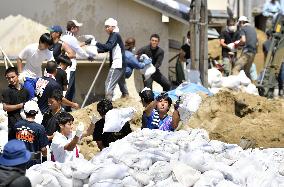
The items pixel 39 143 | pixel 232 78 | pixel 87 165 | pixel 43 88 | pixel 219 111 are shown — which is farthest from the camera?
pixel 232 78

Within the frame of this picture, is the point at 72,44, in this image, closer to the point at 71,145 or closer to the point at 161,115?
the point at 161,115

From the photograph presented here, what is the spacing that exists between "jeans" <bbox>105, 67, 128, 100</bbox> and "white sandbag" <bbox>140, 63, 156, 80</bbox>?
0.68 m

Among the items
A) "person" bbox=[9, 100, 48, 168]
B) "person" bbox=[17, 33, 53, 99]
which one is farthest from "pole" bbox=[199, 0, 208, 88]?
"person" bbox=[9, 100, 48, 168]

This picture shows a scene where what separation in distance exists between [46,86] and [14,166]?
5565 millimetres

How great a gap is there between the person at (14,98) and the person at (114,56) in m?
3.33

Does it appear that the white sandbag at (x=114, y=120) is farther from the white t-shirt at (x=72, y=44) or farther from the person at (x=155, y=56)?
the person at (x=155, y=56)

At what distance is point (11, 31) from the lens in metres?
18.0

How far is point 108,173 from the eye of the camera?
962cm

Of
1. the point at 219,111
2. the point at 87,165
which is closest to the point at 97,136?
the point at 87,165

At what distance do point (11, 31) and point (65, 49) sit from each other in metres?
2.72

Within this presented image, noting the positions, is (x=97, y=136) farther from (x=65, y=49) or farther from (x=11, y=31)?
(x=11, y=31)

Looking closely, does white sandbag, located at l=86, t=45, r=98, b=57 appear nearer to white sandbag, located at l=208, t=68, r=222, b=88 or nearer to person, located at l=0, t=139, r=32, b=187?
white sandbag, located at l=208, t=68, r=222, b=88

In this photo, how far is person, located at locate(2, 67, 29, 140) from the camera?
12820 millimetres

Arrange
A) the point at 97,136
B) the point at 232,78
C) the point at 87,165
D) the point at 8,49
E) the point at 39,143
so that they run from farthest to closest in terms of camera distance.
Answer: the point at 232,78 → the point at 8,49 → the point at 97,136 → the point at 39,143 → the point at 87,165
